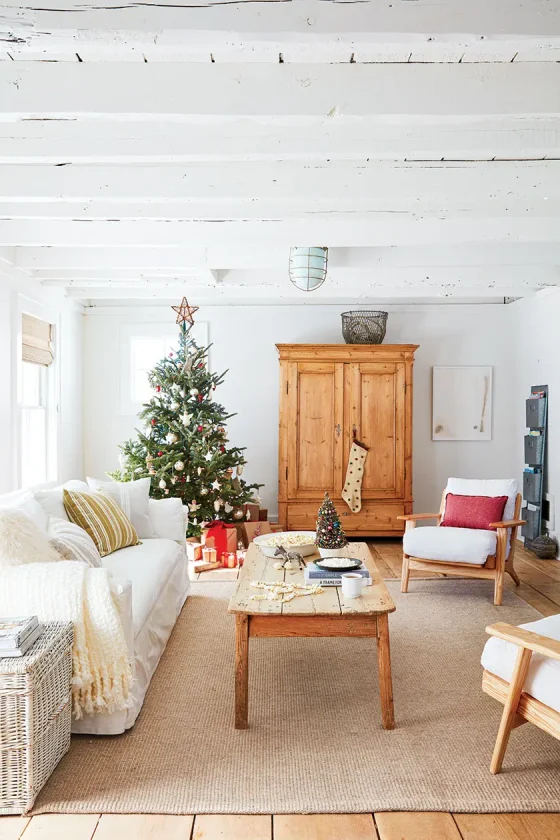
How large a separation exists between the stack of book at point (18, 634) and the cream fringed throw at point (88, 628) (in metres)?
0.18

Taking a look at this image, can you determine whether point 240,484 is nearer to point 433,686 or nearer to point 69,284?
point 69,284

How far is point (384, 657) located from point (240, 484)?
139 inches

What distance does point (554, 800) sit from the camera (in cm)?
233

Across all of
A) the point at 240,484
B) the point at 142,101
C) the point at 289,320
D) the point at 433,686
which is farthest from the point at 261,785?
the point at 289,320

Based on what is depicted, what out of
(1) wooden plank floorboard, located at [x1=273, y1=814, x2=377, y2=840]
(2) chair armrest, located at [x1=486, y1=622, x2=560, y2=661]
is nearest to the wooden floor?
(1) wooden plank floorboard, located at [x1=273, y1=814, x2=377, y2=840]

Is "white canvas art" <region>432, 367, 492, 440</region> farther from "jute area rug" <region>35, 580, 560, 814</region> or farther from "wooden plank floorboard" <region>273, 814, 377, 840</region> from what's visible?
"wooden plank floorboard" <region>273, 814, 377, 840</region>

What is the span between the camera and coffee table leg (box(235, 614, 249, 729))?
287 centimetres

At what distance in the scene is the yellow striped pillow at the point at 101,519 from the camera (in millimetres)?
4043

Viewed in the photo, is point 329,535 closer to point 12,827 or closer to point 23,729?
point 23,729

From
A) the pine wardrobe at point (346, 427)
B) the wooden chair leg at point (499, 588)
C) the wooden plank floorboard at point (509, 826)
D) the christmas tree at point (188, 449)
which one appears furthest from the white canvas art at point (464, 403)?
the wooden plank floorboard at point (509, 826)

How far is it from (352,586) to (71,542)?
4.21 ft

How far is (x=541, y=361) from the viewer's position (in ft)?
21.5

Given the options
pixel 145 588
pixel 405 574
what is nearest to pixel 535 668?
pixel 145 588

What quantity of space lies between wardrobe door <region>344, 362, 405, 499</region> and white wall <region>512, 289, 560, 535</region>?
1.23 meters
